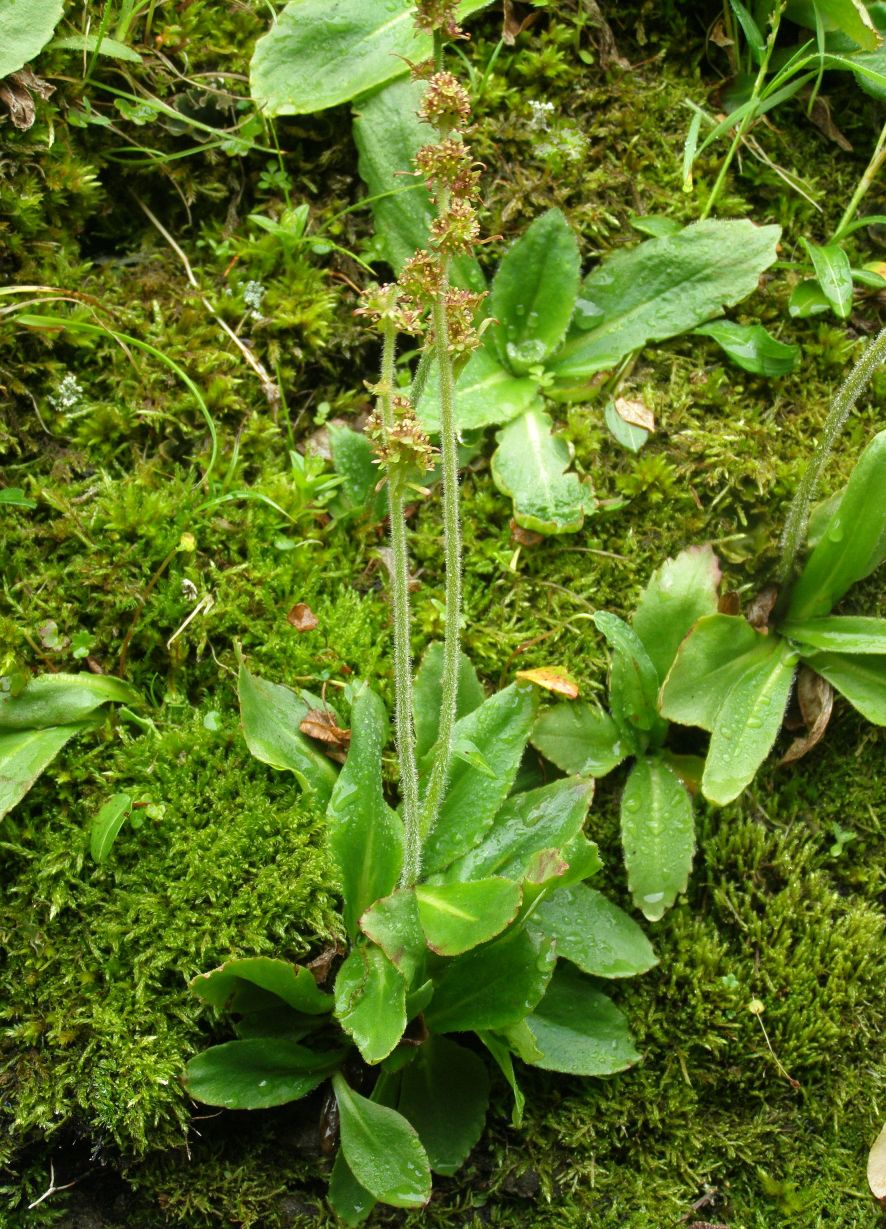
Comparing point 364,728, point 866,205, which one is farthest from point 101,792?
point 866,205

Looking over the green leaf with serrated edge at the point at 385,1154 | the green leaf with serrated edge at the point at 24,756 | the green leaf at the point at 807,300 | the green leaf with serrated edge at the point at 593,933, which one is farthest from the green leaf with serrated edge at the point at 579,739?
the green leaf at the point at 807,300

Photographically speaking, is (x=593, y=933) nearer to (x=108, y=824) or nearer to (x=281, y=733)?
(x=281, y=733)

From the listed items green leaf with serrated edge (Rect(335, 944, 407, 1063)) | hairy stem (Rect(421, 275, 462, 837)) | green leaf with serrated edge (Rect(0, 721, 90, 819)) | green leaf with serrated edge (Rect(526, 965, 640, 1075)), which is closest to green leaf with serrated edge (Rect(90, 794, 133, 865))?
green leaf with serrated edge (Rect(0, 721, 90, 819))

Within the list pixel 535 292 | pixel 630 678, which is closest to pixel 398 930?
pixel 630 678

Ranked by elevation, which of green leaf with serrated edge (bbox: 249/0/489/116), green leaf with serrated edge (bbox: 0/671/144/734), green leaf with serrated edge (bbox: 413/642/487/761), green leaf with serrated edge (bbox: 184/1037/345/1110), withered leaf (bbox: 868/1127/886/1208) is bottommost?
withered leaf (bbox: 868/1127/886/1208)

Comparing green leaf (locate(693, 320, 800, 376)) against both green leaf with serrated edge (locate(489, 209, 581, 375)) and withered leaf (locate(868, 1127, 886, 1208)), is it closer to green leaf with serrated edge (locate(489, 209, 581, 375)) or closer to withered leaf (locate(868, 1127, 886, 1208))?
green leaf with serrated edge (locate(489, 209, 581, 375))

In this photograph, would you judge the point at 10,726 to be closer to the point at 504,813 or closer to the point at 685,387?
the point at 504,813
